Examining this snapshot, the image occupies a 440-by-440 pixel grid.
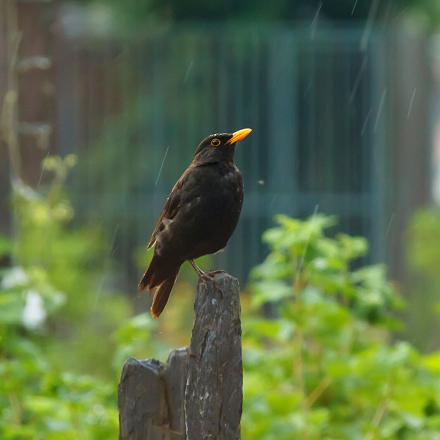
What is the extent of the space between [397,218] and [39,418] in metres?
7.20

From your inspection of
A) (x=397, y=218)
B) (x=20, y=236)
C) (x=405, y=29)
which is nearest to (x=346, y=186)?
(x=397, y=218)

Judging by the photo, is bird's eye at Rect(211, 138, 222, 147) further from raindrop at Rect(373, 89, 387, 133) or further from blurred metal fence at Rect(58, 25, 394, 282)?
raindrop at Rect(373, 89, 387, 133)

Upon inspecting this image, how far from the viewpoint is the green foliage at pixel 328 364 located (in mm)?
4207

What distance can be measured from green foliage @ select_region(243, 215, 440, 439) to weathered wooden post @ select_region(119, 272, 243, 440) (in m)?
1.14

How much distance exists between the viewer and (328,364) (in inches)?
171

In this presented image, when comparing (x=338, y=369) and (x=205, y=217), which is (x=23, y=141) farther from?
(x=205, y=217)

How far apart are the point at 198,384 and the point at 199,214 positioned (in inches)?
18.2

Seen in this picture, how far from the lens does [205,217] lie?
10.4 feet

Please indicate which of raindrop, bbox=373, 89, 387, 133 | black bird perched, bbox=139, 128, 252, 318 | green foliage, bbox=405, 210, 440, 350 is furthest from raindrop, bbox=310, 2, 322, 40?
black bird perched, bbox=139, 128, 252, 318

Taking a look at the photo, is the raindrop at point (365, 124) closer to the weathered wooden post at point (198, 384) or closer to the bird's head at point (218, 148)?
Result: the bird's head at point (218, 148)

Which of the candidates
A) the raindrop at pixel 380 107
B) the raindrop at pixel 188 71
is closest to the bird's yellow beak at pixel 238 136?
the raindrop at pixel 188 71

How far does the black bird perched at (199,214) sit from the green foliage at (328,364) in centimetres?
100

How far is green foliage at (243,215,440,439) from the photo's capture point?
4207 millimetres

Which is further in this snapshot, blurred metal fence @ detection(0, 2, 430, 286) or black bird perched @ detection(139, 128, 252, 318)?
blurred metal fence @ detection(0, 2, 430, 286)
